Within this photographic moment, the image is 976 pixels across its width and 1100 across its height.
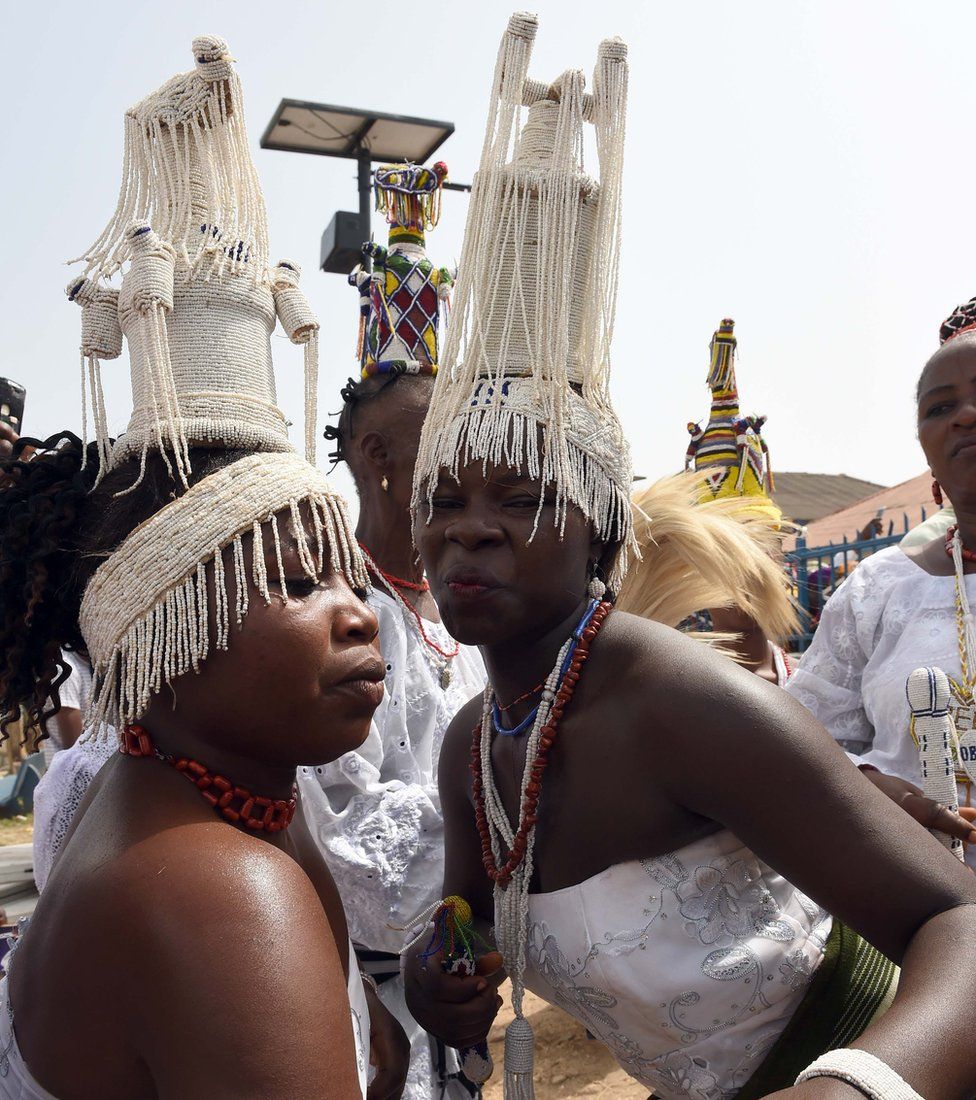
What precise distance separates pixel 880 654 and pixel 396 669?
49.9 inches

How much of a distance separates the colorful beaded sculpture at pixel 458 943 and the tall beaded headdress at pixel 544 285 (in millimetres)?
749

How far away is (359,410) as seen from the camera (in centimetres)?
305

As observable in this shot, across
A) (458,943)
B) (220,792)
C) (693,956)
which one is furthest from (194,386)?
(693,956)

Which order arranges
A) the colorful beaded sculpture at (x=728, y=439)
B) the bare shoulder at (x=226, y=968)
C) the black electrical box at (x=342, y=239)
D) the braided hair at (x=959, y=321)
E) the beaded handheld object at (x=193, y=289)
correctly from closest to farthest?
the bare shoulder at (x=226, y=968), the beaded handheld object at (x=193, y=289), the braided hair at (x=959, y=321), the colorful beaded sculpture at (x=728, y=439), the black electrical box at (x=342, y=239)

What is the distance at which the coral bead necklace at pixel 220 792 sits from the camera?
148 centimetres

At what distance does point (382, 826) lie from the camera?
7.64 feet

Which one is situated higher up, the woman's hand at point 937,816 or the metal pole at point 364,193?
the metal pole at point 364,193

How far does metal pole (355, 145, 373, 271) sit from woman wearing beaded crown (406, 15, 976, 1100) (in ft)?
13.9

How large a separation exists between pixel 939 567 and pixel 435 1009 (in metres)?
1.69

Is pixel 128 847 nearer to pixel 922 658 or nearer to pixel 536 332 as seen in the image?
pixel 536 332

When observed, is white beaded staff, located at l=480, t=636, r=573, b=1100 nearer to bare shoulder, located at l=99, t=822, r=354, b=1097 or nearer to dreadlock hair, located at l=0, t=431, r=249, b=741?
bare shoulder, located at l=99, t=822, r=354, b=1097

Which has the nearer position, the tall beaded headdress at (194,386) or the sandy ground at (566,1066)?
the tall beaded headdress at (194,386)

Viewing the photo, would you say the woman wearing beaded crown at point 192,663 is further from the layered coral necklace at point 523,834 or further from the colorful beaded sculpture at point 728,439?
the colorful beaded sculpture at point 728,439

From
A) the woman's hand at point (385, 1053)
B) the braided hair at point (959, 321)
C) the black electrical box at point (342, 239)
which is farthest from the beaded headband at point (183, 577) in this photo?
the black electrical box at point (342, 239)
